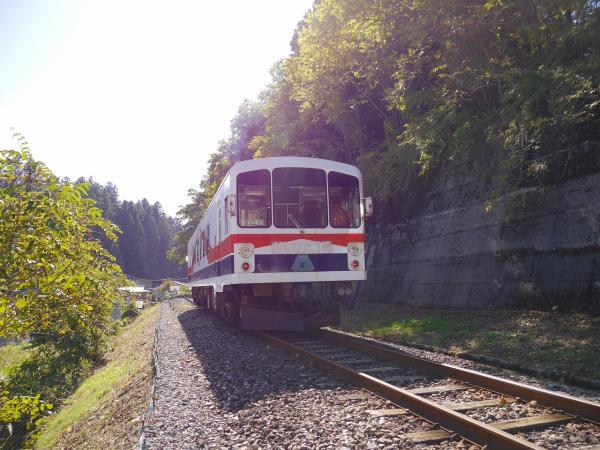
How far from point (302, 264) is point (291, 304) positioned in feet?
3.30

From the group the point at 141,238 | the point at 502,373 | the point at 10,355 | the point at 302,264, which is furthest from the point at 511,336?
the point at 141,238

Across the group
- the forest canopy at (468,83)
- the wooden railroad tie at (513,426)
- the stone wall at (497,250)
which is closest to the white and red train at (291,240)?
the forest canopy at (468,83)

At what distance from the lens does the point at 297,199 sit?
940 cm

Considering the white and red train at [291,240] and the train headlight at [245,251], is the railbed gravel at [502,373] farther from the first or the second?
the train headlight at [245,251]

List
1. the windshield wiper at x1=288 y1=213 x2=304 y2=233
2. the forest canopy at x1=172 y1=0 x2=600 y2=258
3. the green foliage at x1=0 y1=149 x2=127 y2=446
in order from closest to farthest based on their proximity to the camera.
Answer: the green foliage at x1=0 y1=149 x2=127 y2=446
the forest canopy at x1=172 y1=0 x2=600 y2=258
the windshield wiper at x1=288 y1=213 x2=304 y2=233

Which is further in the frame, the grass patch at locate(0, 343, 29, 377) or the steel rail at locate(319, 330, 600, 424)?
the grass patch at locate(0, 343, 29, 377)

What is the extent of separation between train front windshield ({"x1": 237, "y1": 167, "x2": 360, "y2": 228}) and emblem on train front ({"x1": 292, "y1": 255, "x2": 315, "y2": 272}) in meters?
0.66

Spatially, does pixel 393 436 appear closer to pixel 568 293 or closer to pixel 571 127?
pixel 568 293

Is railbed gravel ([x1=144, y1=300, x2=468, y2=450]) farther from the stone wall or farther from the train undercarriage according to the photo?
the stone wall

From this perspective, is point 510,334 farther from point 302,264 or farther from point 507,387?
point 302,264

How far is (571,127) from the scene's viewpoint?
960cm

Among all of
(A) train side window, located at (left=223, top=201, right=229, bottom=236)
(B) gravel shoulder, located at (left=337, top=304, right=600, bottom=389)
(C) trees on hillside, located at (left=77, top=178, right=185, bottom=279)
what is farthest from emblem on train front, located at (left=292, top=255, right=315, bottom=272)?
(C) trees on hillside, located at (left=77, top=178, right=185, bottom=279)

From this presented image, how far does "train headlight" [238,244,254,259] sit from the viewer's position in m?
8.78

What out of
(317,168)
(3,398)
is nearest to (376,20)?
(317,168)
